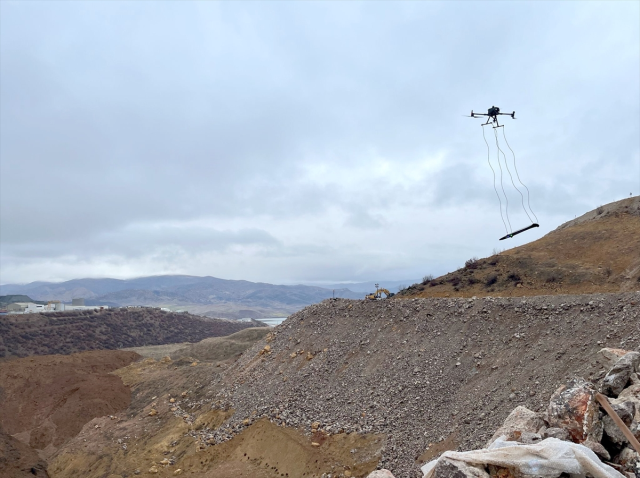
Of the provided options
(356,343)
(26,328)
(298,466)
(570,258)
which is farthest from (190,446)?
(26,328)

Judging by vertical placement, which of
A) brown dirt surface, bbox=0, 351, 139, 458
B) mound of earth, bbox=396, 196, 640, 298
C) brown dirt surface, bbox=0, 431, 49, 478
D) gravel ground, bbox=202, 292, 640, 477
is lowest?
brown dirt surface, bbox=0, 431, 49, 478

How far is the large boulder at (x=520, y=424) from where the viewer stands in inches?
317

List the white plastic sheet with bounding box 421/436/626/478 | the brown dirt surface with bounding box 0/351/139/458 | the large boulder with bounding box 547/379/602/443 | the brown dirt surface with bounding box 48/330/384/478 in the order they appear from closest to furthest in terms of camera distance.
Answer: the white plastic sheet with bounding box 421/436/626/478 → the large boulder with bounding box 547/379/602/443 → the brown dirt surface with bounding box 48/330/384/478 → the brown dirt surface with bounding box 0/351/139/458

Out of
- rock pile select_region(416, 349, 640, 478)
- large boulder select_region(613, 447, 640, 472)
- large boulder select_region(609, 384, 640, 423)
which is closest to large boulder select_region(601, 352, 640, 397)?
rock pile select_region(416, 349, 640, 478)

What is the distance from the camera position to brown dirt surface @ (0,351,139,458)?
81.8 ft

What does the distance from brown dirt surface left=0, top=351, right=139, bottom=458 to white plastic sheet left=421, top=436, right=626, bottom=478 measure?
24.2 m

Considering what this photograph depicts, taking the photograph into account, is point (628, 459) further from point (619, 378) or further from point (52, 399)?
point (52, 399)

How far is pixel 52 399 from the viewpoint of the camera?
2931 centimetres

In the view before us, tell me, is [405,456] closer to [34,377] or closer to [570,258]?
[570,258]

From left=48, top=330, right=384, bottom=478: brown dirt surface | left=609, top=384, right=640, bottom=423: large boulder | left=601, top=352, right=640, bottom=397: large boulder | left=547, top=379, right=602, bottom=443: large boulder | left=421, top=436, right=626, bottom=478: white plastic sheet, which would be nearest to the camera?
left=421, top=436, right=626, bottom=478: white plastic sheet

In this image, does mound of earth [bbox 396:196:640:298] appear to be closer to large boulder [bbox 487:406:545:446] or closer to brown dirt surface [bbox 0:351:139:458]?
large boulder [bbox 487:406:545:446]

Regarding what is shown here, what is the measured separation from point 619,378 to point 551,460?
11.1 ft

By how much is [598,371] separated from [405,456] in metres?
5.54

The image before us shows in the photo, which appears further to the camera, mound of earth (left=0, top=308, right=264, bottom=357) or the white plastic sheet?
mound of earth (left=0, top=308, right=264, bottom=357)
